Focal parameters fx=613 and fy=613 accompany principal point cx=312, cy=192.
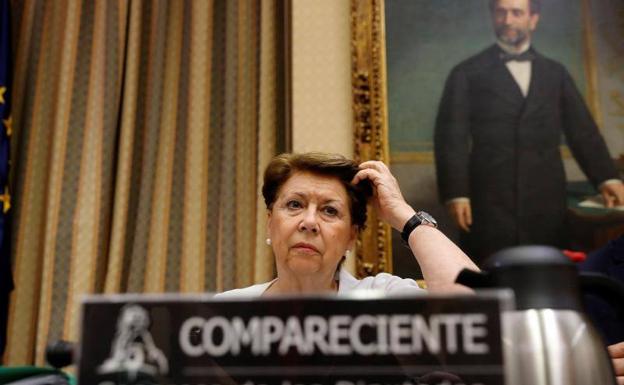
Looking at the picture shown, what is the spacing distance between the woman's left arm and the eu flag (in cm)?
210

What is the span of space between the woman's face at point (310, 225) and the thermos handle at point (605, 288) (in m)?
1.01

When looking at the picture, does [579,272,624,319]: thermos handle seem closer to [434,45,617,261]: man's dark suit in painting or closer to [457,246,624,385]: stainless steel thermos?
[457,246,624,385]: stainless steel thermos

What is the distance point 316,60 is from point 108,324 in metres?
2.58

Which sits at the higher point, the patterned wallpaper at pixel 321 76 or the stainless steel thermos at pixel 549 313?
the patterned wallpaper at pixel 321 76

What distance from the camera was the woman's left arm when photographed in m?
1.24

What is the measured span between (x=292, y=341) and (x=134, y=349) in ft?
0.46

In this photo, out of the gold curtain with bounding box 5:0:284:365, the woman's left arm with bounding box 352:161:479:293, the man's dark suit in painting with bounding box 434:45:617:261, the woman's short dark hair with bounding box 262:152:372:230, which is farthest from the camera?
the gold curtain with bounding box 5:0:284:365

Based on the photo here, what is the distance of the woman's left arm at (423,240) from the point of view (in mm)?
1237

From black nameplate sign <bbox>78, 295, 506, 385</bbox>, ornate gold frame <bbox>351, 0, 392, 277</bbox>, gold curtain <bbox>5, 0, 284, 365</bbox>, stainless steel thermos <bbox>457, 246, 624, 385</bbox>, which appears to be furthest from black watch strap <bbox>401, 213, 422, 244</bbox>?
gold curtain <bbox>5, 0, 284, 365</bbox>

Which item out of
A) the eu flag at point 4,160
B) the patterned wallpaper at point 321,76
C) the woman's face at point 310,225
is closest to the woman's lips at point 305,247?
the woman's face at point 310,225

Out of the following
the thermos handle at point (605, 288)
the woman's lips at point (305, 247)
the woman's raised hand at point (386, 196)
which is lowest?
the thermos handle at point (605, 288)

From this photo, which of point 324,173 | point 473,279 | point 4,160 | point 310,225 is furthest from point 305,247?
point 4,160

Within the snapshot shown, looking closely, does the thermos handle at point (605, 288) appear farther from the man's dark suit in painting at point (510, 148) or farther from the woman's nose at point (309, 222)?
the man's dark suit in painting at point (510, 148)

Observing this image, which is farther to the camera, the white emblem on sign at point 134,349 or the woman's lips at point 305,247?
the woman's lips at point 305,247
